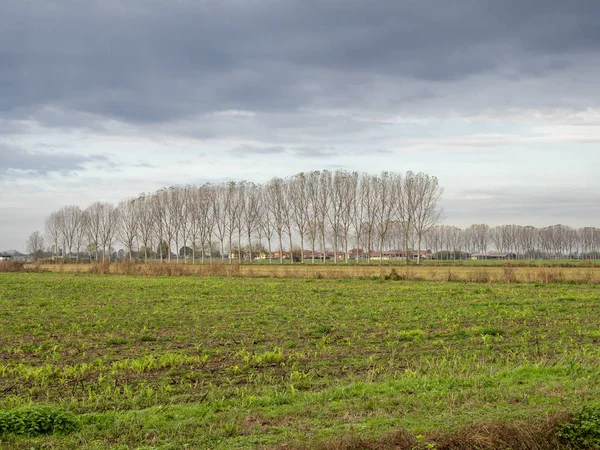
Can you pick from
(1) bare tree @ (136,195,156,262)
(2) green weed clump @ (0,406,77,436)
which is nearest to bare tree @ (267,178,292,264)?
(1) bare tree @ (136,195,156,262)

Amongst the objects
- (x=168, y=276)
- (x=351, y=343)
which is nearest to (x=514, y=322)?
→ (x=351, y=343)

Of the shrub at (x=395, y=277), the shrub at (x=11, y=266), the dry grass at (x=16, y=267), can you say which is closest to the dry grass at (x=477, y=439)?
the shrub at (x=395, y=277)

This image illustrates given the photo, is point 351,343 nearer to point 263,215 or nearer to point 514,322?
point 514,322

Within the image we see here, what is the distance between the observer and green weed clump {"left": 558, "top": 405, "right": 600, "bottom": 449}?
6.74 metres

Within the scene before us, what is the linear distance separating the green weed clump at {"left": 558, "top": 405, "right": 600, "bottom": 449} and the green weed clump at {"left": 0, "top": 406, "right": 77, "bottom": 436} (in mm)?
6414

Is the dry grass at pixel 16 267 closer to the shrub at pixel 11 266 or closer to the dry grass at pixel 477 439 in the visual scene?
the shrub at pixel 11 266

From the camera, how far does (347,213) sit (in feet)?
315

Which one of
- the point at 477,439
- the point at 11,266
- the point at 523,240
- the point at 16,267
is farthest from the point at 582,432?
the point at 523,240

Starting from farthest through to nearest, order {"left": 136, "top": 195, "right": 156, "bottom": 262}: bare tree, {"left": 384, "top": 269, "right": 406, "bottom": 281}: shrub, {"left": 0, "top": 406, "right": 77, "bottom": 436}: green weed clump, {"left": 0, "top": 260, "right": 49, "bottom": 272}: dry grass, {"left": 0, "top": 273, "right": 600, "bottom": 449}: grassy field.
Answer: {"left": 136, "top": 195, "right": 156, "bottom": 262}: bare tree
{"left": 0, "top": 260, "right": 49, "bottom": 272}: dry grass
{"left": 384, "top": 269, "right": 406, "bottom": 281}: shrub
{"left": 0, "top": 273, "right": 600, "bottom": 449}: grassy field
{"left": 0, "top": 406, "right": 77, "bottom": 436}: green weed clump

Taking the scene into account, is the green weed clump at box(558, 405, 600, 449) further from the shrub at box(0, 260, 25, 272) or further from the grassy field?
the shrub at box(0, 260, 25, 272)

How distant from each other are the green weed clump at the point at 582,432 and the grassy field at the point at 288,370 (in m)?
0.31

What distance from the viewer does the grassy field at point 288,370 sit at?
6.88 metres

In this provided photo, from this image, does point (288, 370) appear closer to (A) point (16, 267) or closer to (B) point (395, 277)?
(B) point (395, 277)

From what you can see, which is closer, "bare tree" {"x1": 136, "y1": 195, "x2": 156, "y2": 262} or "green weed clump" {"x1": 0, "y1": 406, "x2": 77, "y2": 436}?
"green weed clump" {"x1": 0, "y1": 406, "x2": 77, "y2": 436}
